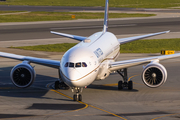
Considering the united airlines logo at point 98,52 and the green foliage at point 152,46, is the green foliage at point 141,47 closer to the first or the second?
the green foliage at point 152,46

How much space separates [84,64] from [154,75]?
6207mm

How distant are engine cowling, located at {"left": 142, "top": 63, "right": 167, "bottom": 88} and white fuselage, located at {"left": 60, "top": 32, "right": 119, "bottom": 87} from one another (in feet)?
11.4

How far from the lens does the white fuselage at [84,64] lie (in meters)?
26.3

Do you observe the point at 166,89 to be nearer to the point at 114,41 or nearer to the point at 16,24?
the point at 114,41

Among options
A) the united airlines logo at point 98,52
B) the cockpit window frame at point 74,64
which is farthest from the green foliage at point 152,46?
the cockpit window frame at point 74,64

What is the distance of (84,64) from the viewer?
88.1 feet

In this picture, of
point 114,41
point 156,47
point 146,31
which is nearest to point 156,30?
point 146,31

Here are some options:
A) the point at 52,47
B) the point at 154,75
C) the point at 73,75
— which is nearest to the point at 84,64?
the point at 73,75

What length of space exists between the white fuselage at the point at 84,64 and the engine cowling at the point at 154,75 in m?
3.49

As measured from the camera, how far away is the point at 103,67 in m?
30.4

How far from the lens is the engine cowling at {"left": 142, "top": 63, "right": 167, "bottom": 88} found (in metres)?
29.4

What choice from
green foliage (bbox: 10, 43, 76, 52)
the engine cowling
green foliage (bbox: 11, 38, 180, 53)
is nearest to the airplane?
the engine cowling

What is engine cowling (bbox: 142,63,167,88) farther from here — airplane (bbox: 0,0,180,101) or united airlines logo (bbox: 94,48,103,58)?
united airlines logo (bbox: 94,48,103,58)

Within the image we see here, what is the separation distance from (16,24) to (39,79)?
56433mm
